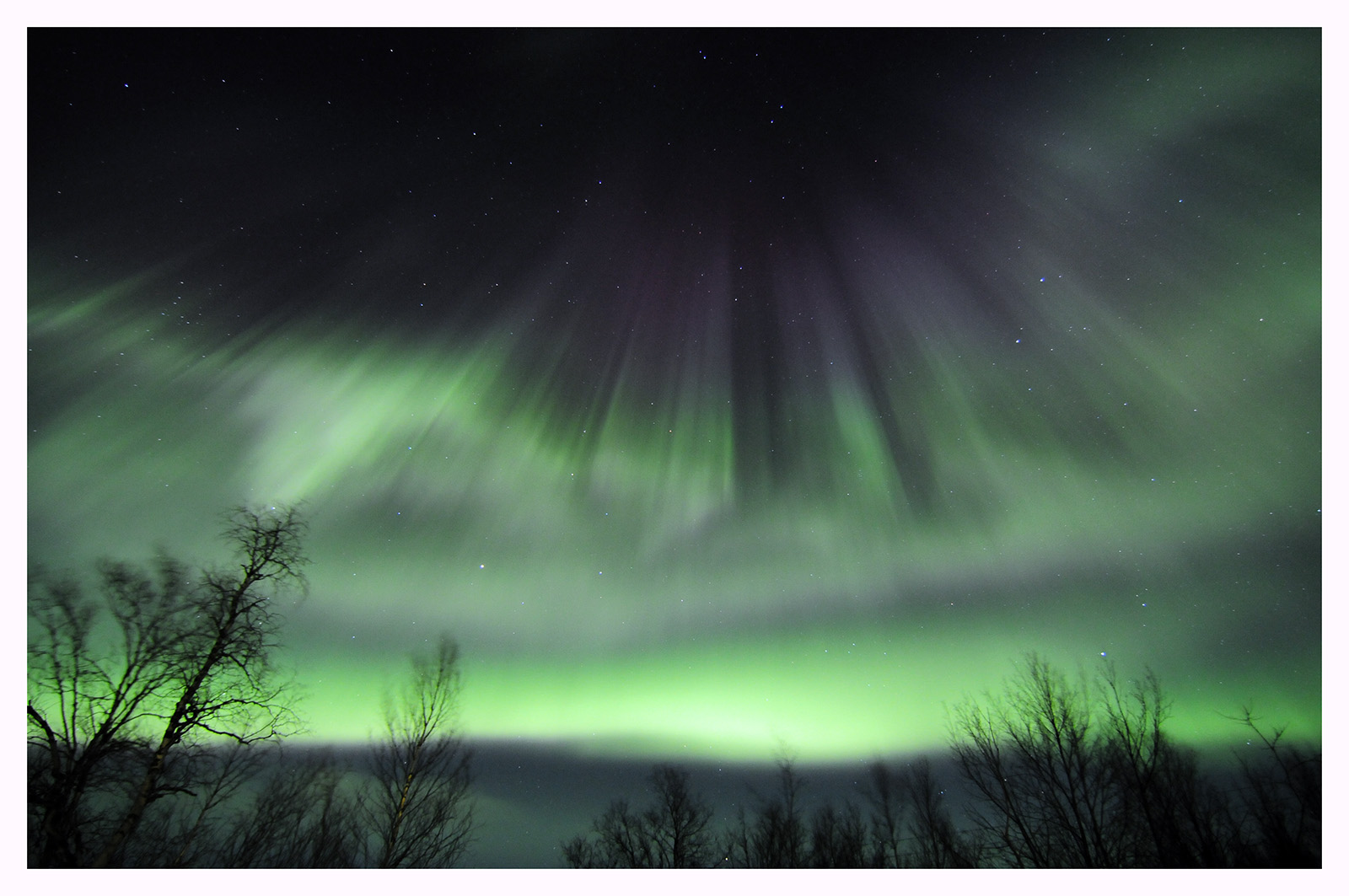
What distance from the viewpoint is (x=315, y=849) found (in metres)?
13.5

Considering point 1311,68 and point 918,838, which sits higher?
point 1311,68

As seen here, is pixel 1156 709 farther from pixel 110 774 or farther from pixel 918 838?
pixel 110 774

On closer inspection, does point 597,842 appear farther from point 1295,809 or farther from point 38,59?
point 38,59

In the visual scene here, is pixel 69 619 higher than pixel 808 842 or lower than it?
higher

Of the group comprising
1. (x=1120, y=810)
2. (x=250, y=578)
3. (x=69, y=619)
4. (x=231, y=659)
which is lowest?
(x=1120, y=810)

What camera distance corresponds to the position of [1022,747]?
12.2 metres

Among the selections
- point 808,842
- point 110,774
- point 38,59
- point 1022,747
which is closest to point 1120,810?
point 1022,747

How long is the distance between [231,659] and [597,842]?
12353 mm

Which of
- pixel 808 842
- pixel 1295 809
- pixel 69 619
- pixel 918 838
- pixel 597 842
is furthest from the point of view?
pixel 808 842

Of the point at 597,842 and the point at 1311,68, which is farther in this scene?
the point at 597,842

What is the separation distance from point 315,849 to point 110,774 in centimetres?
903

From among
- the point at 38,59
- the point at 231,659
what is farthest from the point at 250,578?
the point at 38,59

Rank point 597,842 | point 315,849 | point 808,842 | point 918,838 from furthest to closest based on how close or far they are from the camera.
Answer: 1. point 808,842
2. point 918,838
3. point 597,842
4. point 315,849

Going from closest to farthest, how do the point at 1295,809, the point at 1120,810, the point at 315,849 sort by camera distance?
1. the point at 1295,809
2. the point at 1120,810
3. the point at 315,849
